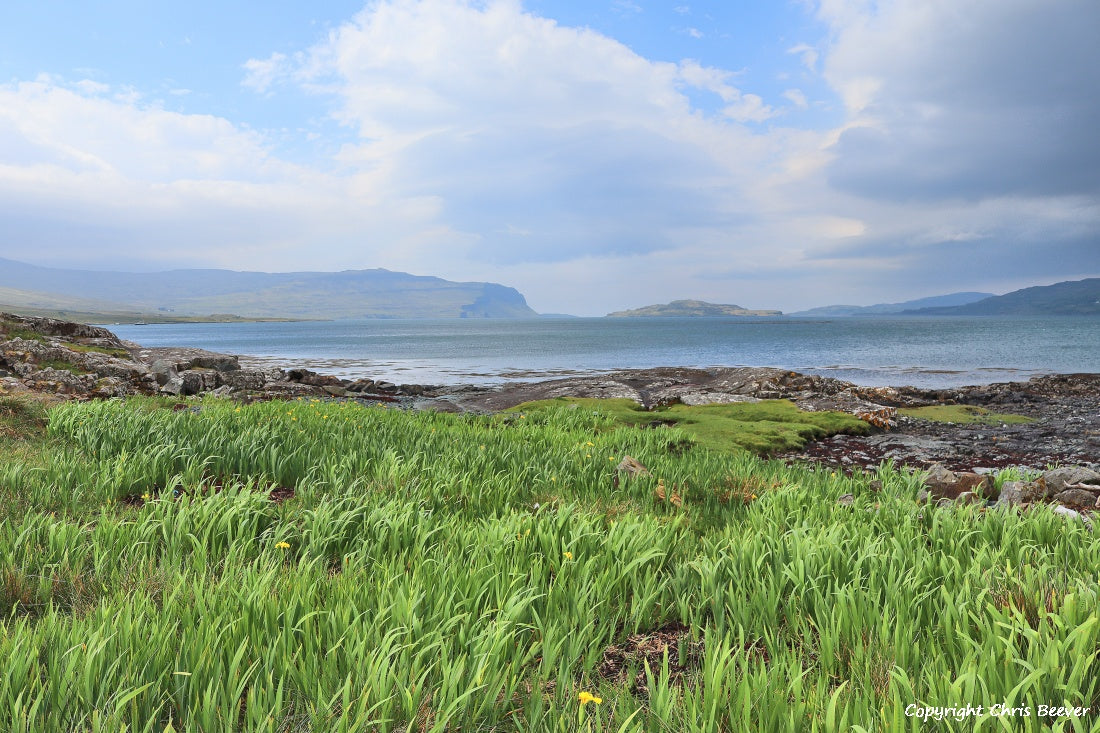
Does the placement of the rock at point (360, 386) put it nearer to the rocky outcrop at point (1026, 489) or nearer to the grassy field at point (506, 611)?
the grassy field at point (506, 611)

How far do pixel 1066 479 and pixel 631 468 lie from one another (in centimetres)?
667

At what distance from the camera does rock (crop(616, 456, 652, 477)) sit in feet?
25.5

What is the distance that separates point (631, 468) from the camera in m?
8.02

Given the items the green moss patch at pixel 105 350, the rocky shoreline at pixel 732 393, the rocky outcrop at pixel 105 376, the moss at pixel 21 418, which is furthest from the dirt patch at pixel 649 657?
the green moss patch at pixel 105 350

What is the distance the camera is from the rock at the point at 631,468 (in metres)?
7.76

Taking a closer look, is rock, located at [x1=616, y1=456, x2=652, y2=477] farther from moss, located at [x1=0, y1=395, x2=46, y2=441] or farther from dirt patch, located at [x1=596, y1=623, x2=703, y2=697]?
moss, located at [x1=0, y1=395, x2=46, y2=441]

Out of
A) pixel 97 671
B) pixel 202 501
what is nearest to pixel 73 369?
pixel 202 501

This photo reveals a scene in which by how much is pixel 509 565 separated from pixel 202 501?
318 centimetres

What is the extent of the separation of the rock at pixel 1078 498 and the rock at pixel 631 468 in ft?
17.8

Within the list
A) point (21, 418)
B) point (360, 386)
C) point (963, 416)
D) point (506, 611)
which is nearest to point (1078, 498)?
point (506, 611)

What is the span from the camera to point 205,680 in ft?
8.55

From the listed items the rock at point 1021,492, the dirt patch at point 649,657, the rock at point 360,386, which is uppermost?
the dirt patch at point 649,657

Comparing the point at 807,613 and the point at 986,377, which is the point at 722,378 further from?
the point at 807,613

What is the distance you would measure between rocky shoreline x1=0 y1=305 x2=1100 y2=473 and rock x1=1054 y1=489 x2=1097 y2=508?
2787 mm
